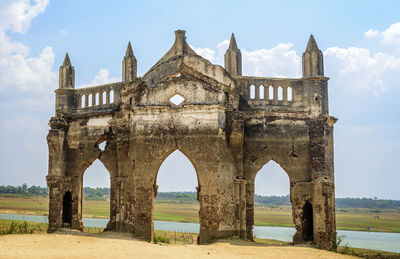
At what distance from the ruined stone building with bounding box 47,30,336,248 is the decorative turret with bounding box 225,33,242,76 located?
0.03m

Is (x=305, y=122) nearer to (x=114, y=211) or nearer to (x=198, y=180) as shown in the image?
(x=198, y=180)

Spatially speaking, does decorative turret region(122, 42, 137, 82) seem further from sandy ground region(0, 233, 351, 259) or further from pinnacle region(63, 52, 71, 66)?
sandy ground region(0, 233, 351, 259)

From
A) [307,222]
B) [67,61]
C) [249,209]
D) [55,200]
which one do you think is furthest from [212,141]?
[67,61]

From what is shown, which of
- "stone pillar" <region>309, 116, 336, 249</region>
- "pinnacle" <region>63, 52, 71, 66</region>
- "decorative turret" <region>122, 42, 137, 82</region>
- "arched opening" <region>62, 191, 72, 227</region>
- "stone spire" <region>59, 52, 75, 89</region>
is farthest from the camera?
"pinnacle" <region>63, 52, 71, 66</region>

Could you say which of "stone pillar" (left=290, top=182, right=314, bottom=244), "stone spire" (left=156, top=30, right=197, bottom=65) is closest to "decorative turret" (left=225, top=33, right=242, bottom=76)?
"stone spire" (left=156, top=30, right=197, bottom=65)

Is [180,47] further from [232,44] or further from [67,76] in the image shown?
[67,76]

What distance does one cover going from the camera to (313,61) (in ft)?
52.1

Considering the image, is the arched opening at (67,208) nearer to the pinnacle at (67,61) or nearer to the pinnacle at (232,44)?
the pinnacle at (67,61)

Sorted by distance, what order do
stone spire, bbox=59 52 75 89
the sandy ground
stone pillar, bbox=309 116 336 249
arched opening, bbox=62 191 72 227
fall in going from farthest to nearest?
stone spire, bbox=59 52 75 89 < arched opening, bbox=62 191 72 227 < stone pillar, bbox=309 116 336 249 < the sandy ground

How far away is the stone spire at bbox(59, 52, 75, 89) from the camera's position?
1761cm

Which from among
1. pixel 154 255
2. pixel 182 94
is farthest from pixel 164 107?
pixel 154 255

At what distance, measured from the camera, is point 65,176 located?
55.0ft

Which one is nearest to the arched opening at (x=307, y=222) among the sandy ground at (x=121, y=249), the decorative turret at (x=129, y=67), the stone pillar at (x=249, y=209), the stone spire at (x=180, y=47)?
the sandy ground at (x=121, y=249)

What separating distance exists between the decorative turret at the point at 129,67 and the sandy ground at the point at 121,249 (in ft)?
17.6
